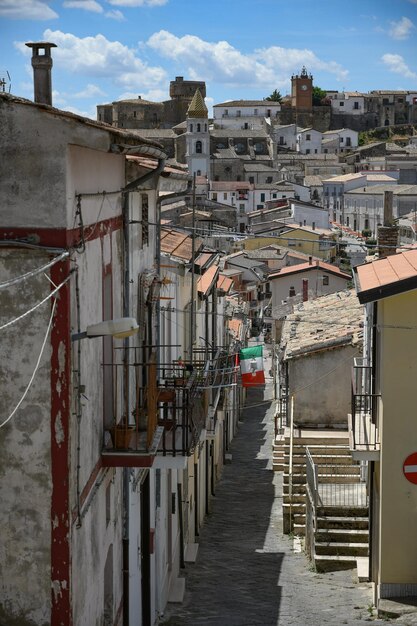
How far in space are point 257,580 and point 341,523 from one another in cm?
181

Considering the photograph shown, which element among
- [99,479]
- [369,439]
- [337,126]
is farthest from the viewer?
[337,126]

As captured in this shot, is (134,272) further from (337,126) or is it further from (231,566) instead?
(337,126)

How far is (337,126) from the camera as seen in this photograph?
18812 centimetres

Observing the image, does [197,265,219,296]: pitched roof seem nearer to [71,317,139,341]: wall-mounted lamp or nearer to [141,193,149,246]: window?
[141,193,149,246]: window

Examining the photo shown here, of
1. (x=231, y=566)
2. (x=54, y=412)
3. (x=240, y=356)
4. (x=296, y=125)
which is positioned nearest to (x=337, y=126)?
(x=296, y=125)

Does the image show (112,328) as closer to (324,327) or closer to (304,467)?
(304,467)

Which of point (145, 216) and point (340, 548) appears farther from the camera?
point (340, 548)

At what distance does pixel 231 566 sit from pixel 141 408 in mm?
8286

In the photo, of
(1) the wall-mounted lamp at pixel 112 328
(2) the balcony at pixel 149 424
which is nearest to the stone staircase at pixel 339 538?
(2) the balcony at pixel 149 424

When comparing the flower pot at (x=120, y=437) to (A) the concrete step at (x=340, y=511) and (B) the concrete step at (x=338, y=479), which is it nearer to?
(A) the concrete step at (x=340, y=511)

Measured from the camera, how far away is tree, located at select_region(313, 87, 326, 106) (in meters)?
192

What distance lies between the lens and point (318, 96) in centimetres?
19488

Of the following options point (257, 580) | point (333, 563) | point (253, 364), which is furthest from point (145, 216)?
point (253, 364)

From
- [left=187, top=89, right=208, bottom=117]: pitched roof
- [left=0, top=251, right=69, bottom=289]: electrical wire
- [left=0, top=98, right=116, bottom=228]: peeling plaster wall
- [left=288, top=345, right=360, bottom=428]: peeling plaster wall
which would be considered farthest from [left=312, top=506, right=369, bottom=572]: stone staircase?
[left=187, top=89, right=208, bottom=117]: pitched roof
